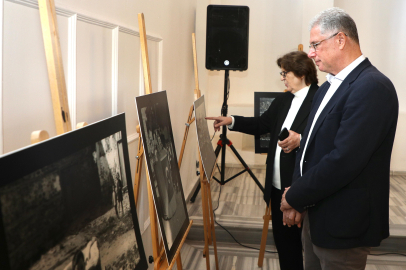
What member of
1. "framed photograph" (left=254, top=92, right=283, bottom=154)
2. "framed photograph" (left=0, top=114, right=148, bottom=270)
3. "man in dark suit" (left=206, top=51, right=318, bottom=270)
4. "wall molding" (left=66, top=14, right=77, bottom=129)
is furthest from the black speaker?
"framed photograph" (left=0, top=114, right=148, bottom=270)

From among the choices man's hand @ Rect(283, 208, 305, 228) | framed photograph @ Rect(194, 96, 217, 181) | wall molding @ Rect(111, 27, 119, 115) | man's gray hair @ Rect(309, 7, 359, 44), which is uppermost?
man's gray hair @ Rect(309, 7, 359, 44)

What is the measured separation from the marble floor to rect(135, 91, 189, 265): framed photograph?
1.28 meters

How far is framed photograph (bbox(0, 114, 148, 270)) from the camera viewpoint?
581mm

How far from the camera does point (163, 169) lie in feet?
4.66

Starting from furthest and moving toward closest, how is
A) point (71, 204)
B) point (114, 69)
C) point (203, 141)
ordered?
point (203, 141)
point (114, 69)
point (71, 204)

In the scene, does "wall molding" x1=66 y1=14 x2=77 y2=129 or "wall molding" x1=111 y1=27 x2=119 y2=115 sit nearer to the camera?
"wall molding" x1=66 y1=14 x2=77 y2=129

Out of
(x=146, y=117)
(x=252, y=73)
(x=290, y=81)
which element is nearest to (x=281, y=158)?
(x=290, y=81)

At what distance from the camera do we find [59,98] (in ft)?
3.06

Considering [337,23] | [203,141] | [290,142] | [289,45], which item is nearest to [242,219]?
[203,141]

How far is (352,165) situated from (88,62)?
1.08 m

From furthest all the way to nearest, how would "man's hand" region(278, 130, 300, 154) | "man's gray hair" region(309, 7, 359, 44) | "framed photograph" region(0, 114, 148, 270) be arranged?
"man's hand" region(278, 130, 300, 154) → "man's gray hair" region(309, 7, 359, 44) → "framed photograph" region(0, 114, 148, 270)

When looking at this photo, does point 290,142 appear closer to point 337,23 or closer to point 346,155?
point 346,155

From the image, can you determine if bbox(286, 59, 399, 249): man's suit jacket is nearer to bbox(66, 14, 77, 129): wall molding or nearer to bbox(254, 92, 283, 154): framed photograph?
bbox(66, 14, 77, 129): wall molding

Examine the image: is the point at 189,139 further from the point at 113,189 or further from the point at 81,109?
the point at 113,189
